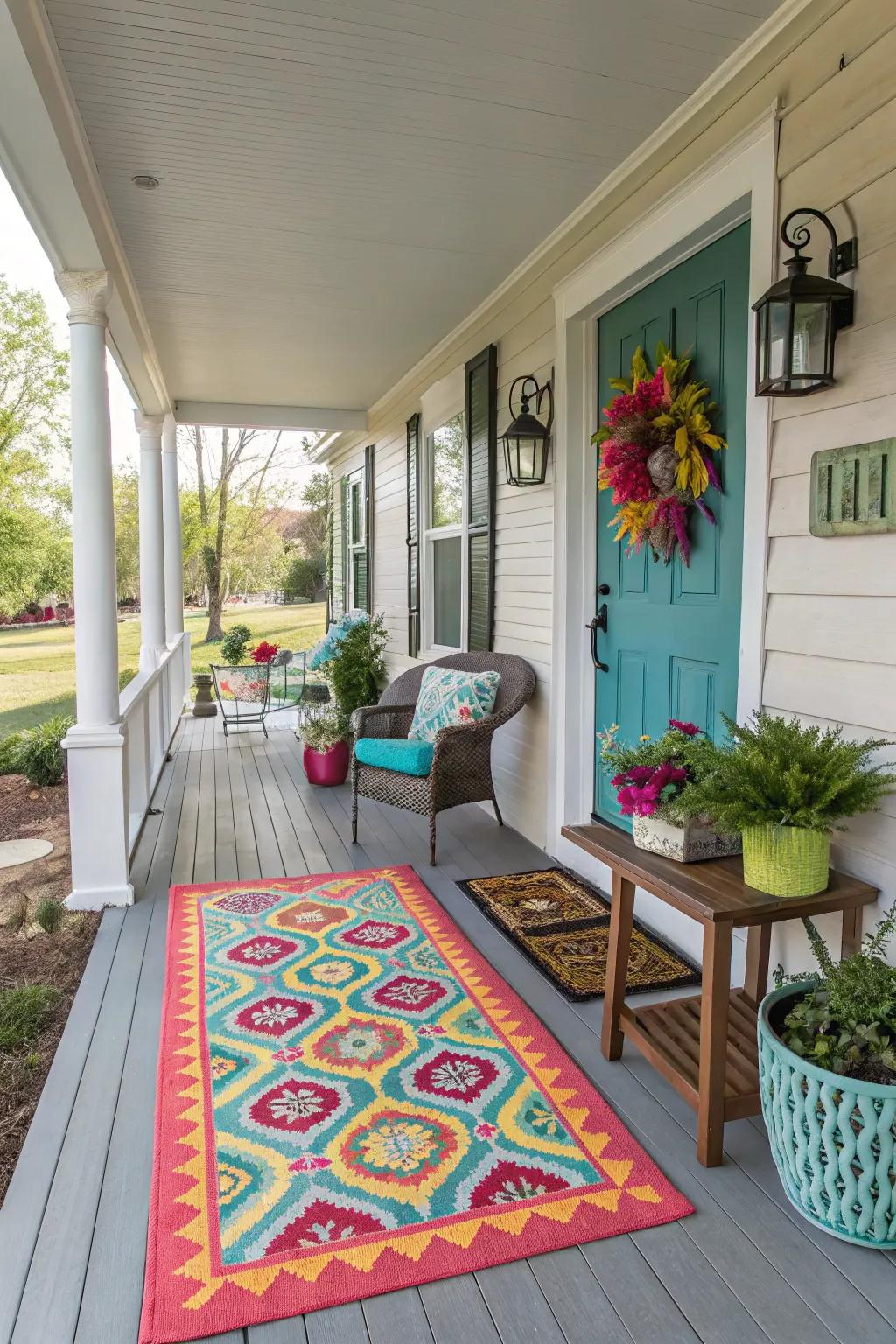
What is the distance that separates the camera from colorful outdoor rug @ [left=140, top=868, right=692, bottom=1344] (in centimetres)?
157

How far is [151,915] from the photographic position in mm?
3271

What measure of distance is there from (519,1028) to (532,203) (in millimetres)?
2927

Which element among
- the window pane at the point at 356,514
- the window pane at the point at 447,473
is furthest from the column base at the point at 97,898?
the window pane at the point at 356,514

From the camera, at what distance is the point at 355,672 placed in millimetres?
6145

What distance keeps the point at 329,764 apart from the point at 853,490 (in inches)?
147

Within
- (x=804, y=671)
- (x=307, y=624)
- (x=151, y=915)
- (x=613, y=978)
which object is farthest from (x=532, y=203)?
(x=307, y=624)

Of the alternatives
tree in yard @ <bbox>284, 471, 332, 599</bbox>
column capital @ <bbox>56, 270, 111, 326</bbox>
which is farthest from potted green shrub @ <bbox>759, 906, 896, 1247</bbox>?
→ tree in yard @ <bbox>284, 471, 332, 599</bbox>

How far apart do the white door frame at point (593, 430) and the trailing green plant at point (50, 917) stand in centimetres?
202

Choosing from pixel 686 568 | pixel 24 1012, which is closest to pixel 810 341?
pixel 686 568

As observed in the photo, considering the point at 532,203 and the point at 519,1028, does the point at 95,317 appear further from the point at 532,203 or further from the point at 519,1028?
the point at 519,1028

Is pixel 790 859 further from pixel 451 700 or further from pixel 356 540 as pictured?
pixel 356 540

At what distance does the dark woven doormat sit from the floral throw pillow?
30.7 inches

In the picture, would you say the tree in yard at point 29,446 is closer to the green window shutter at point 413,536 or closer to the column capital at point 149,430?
the column capital at point 149,430

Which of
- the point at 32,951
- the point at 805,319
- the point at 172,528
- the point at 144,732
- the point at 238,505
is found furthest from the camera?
the point at 238,505
